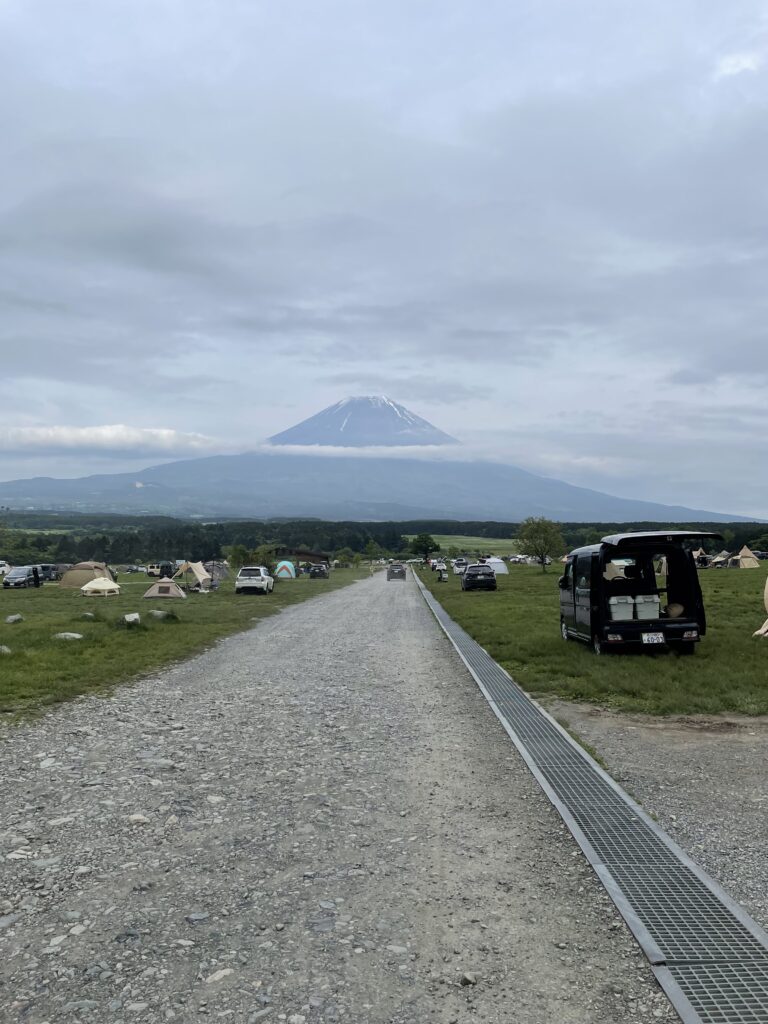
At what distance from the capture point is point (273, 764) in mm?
7301

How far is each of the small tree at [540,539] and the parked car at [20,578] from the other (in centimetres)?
4655

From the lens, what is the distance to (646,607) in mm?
14711

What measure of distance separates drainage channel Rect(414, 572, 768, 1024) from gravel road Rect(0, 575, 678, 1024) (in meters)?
0.13

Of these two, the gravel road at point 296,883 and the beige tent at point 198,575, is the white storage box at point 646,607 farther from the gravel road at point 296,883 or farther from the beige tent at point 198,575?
the beige tent at point 198,575

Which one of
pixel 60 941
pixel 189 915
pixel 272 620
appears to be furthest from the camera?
pixel 272 620

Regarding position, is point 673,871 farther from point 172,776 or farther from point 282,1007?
point 172,776

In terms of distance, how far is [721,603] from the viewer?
26.5 metres

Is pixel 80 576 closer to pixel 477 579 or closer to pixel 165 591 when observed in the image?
pixel 165 591

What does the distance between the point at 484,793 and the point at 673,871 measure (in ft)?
6.49

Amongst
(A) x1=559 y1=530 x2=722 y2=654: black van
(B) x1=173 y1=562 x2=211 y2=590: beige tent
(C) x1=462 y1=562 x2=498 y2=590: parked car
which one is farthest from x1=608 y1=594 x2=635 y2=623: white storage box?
(B) x1=173 y1=562 x2=211 y2=590: beige tent

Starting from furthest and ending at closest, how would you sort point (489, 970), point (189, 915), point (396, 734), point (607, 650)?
point (607, 650)
point (396, 734)
point (189, 915)
point (489, 970)

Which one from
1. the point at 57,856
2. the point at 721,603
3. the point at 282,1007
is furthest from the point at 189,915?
the point at 721,603

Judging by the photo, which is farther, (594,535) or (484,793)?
(594,535)

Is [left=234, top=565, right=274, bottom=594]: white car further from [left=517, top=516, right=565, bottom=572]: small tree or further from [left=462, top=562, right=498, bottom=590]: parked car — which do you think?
[left=517, top=516, right=565, bottom=572]: small tree
